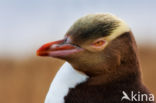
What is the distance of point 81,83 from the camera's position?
307cm

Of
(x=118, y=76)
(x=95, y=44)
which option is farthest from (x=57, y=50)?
(x=118, y=76)

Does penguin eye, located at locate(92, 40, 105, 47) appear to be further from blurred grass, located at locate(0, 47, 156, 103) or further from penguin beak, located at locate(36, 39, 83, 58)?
blurred grass, located at locate(0, 47, 156, 103)

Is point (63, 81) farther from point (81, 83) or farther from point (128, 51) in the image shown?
point (128, 51)

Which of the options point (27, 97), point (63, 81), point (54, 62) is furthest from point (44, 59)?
point (63, 81)

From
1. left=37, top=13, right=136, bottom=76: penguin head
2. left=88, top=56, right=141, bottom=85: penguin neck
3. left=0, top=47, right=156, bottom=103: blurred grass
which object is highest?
left=37, top=13, right=136, bottom=76: penguin head

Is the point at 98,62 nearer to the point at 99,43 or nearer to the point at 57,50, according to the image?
the point at 99,43

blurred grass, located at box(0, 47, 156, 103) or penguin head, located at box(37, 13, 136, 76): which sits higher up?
penguin head, located at box(37, 13, 136, 76)

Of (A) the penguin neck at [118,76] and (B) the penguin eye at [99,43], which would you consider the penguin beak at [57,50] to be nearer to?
(B) the penguin eye at [99,43]

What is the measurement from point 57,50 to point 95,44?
0.76 ft

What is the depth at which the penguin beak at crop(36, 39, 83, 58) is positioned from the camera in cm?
300

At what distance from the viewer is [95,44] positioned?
9.95ft

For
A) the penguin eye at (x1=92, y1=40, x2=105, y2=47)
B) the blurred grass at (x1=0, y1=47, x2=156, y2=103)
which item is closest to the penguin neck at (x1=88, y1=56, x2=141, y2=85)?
the penguin eye at (x1=92, y1=40, x2=105, y2=47)

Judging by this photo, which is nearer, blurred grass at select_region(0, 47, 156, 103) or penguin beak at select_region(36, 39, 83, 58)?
penguin beak at select_region(36, 39, 83, 58)

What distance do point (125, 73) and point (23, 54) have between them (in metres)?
8.94
